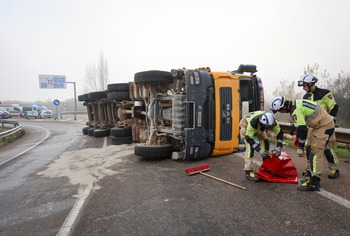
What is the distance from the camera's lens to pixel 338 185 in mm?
3322

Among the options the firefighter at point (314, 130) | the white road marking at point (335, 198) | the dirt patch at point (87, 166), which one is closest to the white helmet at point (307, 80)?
the firefighter at point (314, 130)

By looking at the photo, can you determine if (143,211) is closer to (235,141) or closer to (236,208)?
(236,208)

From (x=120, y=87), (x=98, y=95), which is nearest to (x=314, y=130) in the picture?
(x=120, y=87)

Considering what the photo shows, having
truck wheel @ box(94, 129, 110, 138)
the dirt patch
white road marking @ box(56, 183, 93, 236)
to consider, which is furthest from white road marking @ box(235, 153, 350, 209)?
truck wheel @ box(94, 129, 110, 138)

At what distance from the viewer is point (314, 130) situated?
3.45m

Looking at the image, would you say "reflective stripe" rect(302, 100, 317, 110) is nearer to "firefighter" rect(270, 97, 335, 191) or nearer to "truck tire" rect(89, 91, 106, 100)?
"firefighter" rect(270, 97, 335, 191)

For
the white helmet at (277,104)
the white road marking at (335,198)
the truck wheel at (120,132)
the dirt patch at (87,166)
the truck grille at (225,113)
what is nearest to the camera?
the white road marking at (335,198)

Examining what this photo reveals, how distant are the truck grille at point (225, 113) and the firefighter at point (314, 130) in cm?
156

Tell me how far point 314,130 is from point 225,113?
1.87 m

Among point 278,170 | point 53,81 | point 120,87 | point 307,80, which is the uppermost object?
point 53,81

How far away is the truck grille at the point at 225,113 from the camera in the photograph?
493cm

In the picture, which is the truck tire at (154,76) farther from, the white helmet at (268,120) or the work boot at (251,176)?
the work boot at (251,176)

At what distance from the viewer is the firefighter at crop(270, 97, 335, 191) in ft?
10.4

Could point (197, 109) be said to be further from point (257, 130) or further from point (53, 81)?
point (53, 81)
